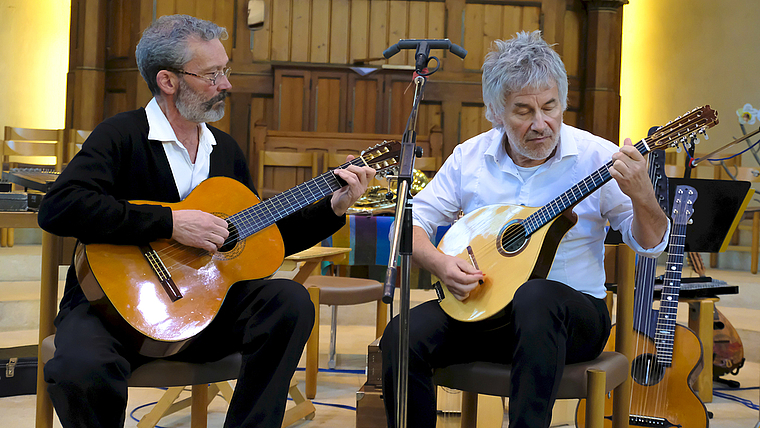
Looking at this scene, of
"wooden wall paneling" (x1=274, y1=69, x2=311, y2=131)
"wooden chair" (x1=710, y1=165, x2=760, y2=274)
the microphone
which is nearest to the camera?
the microphone

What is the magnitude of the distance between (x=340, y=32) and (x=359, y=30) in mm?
220

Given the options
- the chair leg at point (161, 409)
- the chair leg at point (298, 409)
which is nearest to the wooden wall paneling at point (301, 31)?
the chair leg at point (298, 409)

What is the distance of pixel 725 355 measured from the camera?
3.45 m

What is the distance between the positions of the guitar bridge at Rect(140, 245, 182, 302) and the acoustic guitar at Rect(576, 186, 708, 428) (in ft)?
5.19

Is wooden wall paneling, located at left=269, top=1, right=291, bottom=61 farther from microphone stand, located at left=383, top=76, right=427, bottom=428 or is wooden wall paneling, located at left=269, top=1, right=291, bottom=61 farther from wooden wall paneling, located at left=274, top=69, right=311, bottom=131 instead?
microphone stand, located at left=383, top=76, right=427, bottom=428

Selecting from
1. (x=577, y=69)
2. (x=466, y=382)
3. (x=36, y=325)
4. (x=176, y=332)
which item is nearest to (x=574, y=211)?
(x=466, y=382)

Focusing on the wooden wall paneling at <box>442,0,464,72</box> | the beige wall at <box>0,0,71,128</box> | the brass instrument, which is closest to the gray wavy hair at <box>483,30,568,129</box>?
the brass instrument

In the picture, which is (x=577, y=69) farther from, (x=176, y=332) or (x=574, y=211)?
(x=176, y=332)

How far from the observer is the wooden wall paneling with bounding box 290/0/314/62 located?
7613 mm

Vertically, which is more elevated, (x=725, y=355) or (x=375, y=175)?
(x=375, y=175)

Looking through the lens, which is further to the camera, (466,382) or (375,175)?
(375,175)

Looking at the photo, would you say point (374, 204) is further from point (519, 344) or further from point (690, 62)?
point (690, 62)

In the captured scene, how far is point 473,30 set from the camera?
25.2 feet

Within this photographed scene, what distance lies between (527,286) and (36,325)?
3.54 m
